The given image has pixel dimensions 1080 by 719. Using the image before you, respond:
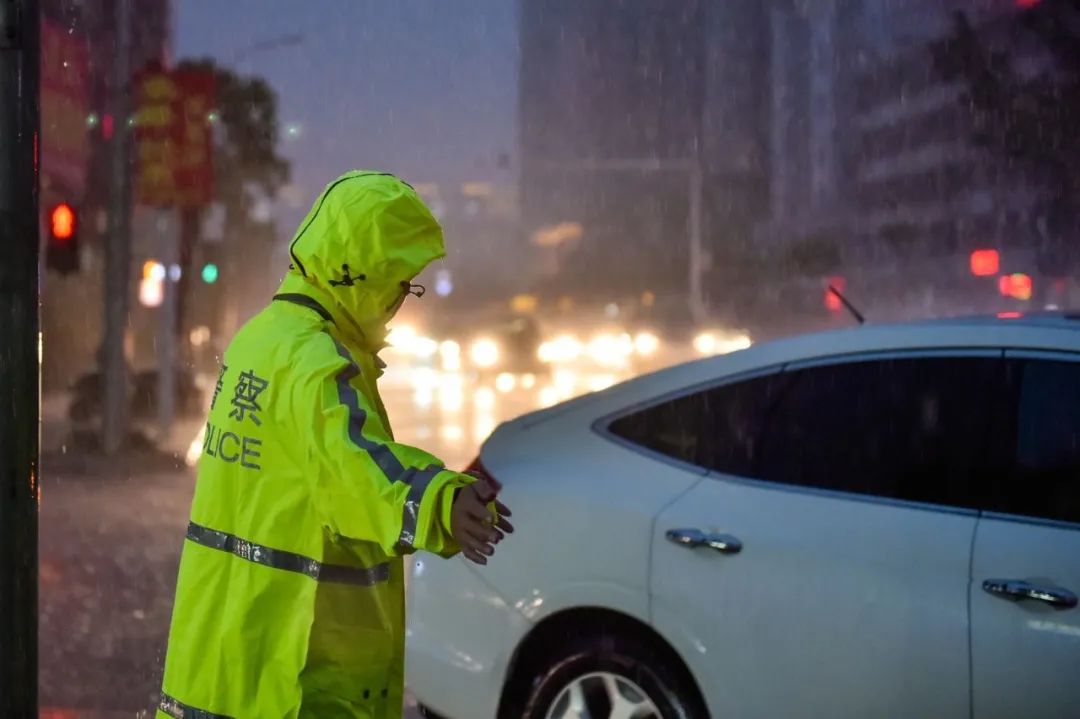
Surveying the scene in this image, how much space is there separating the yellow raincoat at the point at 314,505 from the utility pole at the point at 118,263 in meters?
15.0

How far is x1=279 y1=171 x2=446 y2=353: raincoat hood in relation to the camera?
8.52 feet

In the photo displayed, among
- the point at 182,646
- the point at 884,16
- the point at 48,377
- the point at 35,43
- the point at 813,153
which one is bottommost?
the point at 48,377

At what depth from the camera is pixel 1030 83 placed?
16812 mm

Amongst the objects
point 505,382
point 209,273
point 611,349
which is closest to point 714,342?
point 611,349

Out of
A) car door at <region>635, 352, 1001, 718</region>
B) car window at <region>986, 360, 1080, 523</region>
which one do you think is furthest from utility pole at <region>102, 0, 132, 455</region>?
car window at <region>986, 360, 1080, 523</region>

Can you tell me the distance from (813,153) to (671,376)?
13084 cm

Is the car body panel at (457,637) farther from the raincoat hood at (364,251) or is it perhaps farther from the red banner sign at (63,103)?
the red banner sign at (63,103)

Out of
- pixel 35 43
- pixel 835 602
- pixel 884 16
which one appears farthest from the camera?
pixel 884 16

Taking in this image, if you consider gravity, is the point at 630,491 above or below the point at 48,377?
above

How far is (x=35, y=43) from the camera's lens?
12.8 feet

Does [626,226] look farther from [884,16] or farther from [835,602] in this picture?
[835,602]

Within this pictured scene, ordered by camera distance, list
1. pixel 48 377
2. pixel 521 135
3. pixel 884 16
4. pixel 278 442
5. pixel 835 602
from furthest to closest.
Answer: pixel 521 135 < pixel 884 16 < pixel 48 377 < pixel 835 602 < pixel 278 442

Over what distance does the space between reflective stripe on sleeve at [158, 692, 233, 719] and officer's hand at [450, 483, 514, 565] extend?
57 cm

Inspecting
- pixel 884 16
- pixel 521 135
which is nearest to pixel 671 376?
pixel 884 16
